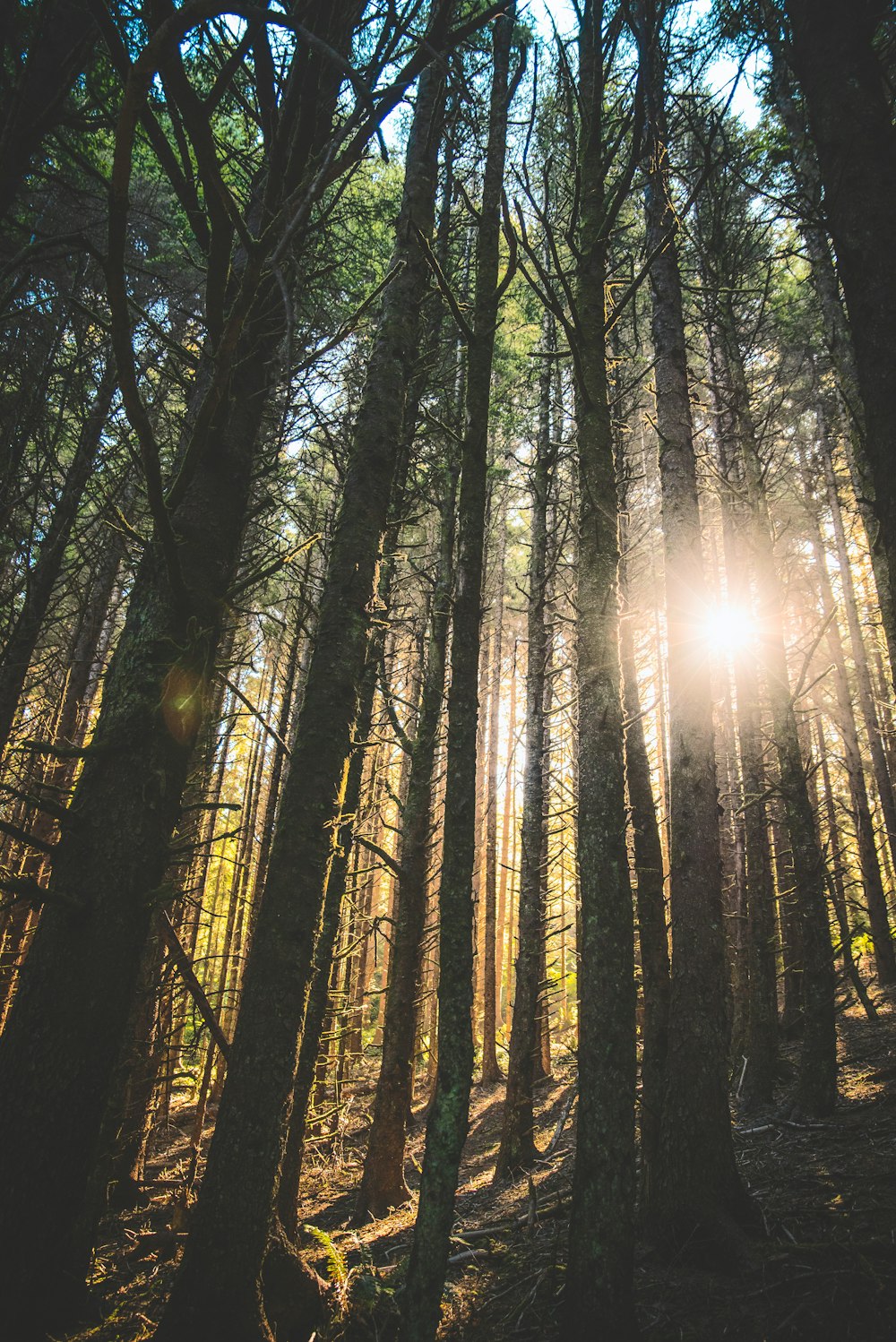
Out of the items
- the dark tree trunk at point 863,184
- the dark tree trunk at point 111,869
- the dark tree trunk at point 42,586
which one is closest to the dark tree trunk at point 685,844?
the dark tree trunk at point 863,184

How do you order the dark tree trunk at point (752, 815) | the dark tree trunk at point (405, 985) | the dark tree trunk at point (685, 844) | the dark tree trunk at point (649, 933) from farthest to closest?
the dark tree trunk at point (752, 815) < the dark tree trunk at point (405, 985) < the dark tree trunk at point (649, 933) < the dark tree trunk at point (685, 844)

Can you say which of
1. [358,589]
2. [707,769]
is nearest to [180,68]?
[358,589]

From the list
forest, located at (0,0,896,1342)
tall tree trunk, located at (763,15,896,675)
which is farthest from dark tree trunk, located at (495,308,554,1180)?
tall tree trunk, located at (763,15,896,675)

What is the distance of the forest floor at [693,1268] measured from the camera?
2.99m

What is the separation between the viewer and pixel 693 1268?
380cm

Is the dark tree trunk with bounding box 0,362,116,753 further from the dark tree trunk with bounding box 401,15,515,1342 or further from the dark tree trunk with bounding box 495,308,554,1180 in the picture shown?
the dark tree trunk with bounding box 495,308,554,1180

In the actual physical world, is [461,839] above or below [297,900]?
above

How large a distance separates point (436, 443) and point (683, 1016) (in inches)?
322

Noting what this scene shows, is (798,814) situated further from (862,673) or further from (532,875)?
(862,673)

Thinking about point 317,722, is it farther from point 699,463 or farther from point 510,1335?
point 699,463

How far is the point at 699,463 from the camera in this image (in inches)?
423

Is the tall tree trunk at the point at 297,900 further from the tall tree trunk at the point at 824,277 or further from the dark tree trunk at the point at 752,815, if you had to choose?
the dark tree trunk at the point at 752,815

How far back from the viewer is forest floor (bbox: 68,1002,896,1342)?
299 cm

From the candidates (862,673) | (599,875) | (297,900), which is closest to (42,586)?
(297,900)
